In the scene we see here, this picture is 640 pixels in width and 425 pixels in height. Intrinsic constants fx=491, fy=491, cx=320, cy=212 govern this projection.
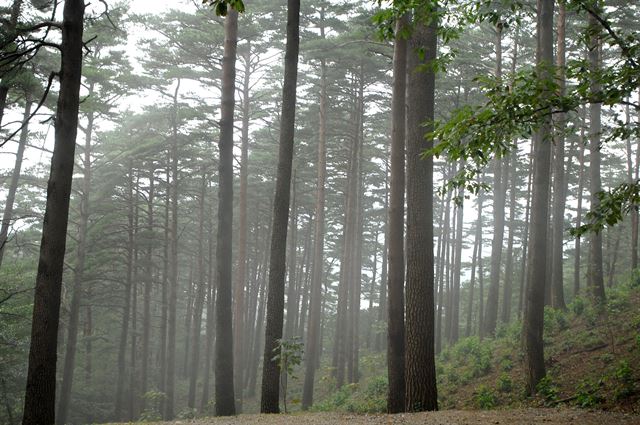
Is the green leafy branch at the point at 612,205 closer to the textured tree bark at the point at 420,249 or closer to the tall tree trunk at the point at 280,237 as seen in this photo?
the textured tree bark at the point at 420,249

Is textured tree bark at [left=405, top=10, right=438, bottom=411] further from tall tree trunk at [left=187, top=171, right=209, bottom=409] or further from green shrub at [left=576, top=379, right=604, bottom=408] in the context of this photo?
tall tree trunk at [left=187, top=171, right=209, bottom=409]

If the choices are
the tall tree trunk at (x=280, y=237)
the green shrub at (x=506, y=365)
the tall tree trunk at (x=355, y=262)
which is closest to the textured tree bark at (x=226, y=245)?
the tall tree trunk at (x=280, y=237)

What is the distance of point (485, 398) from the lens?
35.3 feet

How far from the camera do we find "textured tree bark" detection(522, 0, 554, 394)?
34.8ft

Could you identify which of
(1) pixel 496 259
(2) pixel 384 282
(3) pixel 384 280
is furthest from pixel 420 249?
(2) pixel 384 282

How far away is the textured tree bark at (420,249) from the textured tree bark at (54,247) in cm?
556

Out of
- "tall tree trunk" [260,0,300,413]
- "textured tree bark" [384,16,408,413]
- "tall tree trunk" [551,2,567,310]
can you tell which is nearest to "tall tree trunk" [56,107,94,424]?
"tall tree trunk" [260,0,300,413]

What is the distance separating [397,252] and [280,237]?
268 centimetres

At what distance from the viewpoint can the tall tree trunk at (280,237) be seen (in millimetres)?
10750

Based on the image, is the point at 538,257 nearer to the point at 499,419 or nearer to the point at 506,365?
the point at 506,365

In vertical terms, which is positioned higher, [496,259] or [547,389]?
[496,259]

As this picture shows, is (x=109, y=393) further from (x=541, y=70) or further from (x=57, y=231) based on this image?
(x=541, y=70)

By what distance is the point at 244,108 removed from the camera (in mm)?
22500

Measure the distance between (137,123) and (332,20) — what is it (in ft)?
36.8
